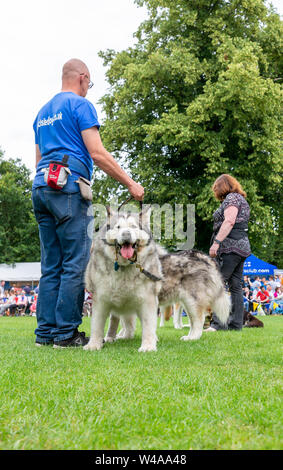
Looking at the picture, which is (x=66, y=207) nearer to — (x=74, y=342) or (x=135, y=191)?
(x=135, y=191)

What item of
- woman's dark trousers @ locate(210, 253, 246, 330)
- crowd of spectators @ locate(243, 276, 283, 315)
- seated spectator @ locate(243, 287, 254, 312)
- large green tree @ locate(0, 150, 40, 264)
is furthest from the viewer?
large green tree @ locate(0, 150, 40, 264)

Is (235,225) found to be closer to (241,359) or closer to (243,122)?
(241,359)

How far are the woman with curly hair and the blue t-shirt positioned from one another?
312 centimetres

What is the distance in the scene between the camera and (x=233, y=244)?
273 inches

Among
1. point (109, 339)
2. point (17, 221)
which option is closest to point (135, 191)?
point (109, 339)

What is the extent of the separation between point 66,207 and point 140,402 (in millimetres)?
2573

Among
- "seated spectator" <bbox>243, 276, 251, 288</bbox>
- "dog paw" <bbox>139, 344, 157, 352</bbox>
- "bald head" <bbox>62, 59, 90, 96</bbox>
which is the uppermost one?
"bald head" <bbox>62, 59, 90, 96</bbox>

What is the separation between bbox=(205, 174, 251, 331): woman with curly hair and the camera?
6871 millimetres

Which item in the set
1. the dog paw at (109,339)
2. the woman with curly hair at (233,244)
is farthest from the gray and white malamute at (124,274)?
the woman with curly hair at (233,244)

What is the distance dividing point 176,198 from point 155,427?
1713cm

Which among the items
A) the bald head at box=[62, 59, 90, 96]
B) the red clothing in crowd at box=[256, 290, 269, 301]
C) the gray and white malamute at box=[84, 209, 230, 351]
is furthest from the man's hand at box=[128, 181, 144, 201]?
the red clothing in crowd at box=[256, 290, 269, 301]

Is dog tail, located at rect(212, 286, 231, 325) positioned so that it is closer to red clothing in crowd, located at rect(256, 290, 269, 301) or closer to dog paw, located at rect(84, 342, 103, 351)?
dog paw, located at rect(84, 342, 103, 351)

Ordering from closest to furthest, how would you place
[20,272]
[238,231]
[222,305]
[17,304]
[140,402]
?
[140,402]
[222,305]
[238,231]
[17,304]
[20,272]

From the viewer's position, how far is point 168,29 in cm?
2042
